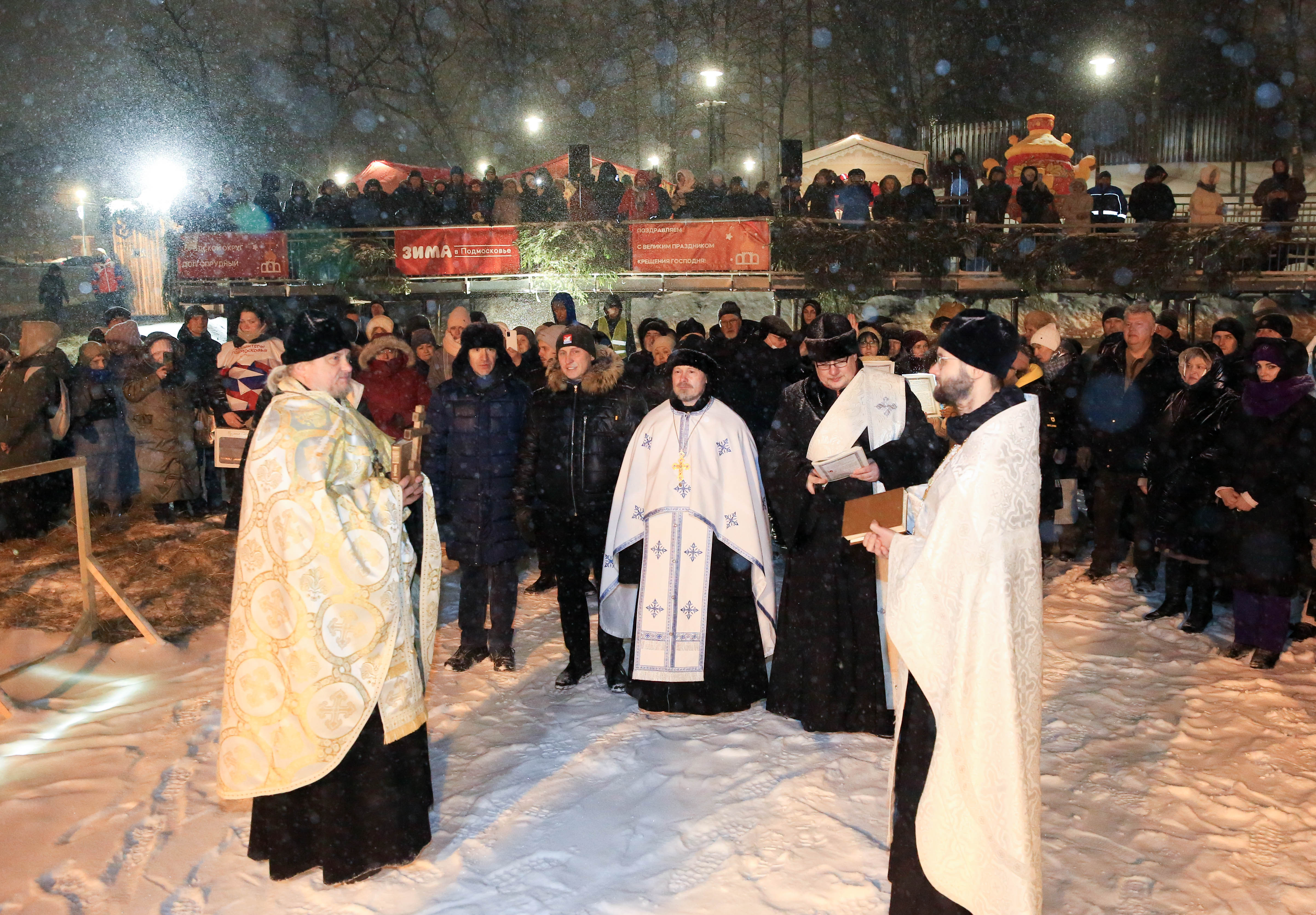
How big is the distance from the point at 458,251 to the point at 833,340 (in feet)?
37.9

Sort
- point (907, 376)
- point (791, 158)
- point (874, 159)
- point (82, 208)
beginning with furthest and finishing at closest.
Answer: point (82, 208) < point (874, 159) < point (791, 158) < point (907, 376)

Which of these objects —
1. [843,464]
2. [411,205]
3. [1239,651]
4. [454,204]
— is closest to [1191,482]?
[1239,651]

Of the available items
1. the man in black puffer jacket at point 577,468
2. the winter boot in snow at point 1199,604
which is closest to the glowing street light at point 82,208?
the man in black puffer jacket at point 577,468

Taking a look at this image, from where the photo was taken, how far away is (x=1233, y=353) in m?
6.85

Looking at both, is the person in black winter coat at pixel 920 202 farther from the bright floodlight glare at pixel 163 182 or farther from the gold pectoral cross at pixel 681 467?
the bright floodlight glare at pixel 163 182

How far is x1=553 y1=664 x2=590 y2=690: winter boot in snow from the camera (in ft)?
19.4

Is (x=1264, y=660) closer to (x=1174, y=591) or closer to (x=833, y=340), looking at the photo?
(x=1174, y=591)

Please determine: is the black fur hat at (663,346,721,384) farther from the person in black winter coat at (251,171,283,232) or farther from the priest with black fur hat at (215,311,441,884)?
the person in black winter coat at (251,171,283,232)

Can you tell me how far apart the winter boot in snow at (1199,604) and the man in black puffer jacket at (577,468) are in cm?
396

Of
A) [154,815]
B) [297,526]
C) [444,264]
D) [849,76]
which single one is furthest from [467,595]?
[849,76]

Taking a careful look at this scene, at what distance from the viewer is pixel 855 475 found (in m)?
4.82

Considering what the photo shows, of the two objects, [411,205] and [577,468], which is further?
[411,205]

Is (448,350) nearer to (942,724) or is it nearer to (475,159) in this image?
(942,724)

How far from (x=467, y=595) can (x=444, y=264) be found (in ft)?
34.0
